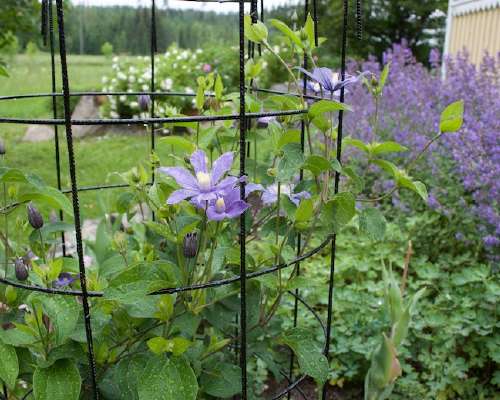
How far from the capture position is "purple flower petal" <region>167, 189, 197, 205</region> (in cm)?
86

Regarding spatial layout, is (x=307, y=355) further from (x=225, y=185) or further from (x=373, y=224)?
(x=225, y=185)

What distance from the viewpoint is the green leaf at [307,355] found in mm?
1075

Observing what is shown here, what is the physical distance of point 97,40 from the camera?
571cm

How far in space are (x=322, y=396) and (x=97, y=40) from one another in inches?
203

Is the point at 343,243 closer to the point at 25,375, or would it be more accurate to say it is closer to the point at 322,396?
the point at 322,396

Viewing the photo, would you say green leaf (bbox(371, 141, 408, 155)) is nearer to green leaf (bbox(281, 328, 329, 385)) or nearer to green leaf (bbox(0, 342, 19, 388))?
green leaf (bbox(281, 328, 329, 385))

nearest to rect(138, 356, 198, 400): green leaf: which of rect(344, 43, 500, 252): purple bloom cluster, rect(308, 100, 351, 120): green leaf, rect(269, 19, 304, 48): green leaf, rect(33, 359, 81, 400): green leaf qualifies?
rect(33, 359, 81, 400): green leaf

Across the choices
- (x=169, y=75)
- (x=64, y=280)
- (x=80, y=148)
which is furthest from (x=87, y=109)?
(x=64, y=280)

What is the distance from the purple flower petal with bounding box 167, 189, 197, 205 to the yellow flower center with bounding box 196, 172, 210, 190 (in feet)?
0.07

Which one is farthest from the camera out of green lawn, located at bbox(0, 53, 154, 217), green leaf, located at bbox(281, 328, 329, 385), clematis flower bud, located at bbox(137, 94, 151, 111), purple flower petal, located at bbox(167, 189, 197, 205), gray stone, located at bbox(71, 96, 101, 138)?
gray stone, located at bbox(71, 96, 101, 138)

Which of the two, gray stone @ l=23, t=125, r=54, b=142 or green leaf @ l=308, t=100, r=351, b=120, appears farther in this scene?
gray stone @ l=23, t=125, r=54, b=142

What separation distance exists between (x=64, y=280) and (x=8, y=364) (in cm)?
21

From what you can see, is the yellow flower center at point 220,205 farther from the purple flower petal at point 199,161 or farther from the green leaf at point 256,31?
the green leaf at point 256,31

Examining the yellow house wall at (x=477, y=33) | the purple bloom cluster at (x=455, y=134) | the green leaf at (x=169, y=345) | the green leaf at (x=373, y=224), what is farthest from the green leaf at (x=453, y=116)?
the yellow house wall at (x=477, y=33)
